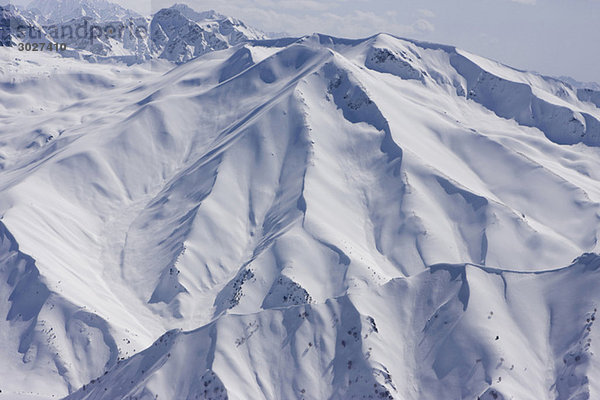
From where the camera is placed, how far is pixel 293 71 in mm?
191250

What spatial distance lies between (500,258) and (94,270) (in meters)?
88.2

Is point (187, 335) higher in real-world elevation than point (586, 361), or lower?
higher

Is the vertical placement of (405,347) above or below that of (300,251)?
above

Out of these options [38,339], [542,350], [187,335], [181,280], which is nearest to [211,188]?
[181,280]

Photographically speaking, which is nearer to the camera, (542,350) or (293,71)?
(542,350)

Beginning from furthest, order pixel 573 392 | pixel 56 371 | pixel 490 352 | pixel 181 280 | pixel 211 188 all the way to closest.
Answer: pixel 211 188 < pixel 181 280 < pixel 56 371 < pixel 490 352 < pixel 573 392

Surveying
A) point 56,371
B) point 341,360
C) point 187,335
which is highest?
point 187,335

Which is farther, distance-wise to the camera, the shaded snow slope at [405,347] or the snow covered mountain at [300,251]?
the snow covered mountain at [300,251]

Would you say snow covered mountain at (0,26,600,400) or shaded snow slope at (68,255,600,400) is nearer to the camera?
shaded snow slope at (68,255,600,400)

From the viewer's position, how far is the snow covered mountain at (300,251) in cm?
7594

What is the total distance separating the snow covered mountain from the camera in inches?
2990

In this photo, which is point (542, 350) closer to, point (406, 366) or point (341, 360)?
point (406, 366)

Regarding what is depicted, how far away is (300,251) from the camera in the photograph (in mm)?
114375

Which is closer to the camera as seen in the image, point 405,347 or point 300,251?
point 405,347
